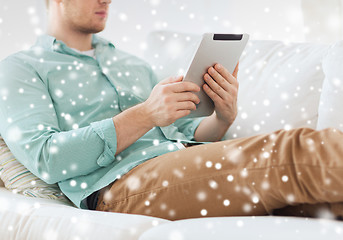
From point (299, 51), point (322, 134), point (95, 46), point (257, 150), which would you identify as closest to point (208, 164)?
point (257, 150)

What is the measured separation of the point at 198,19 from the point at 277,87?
905 mm

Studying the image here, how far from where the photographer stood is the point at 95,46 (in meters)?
1.44

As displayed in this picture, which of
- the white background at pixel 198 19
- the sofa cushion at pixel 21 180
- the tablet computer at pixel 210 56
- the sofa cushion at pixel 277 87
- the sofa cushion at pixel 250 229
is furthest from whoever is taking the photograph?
the white background at pixel 198 19

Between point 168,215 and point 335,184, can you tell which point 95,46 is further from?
point 335,184

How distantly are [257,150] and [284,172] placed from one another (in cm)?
8

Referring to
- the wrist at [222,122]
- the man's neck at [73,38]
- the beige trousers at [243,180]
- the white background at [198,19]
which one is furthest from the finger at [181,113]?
the white background at [198,19]

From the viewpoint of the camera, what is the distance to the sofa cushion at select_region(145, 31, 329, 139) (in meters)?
1.22

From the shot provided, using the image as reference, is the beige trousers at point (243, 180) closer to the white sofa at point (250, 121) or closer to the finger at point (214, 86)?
the white sofa at point (250, 121)

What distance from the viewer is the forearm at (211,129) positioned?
1255 millimetres

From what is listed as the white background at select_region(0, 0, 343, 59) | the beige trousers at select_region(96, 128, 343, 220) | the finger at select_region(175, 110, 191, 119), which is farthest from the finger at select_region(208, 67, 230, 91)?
the white background at select_region(0, 0, 343, 59)

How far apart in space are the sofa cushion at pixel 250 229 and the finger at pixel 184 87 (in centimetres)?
37

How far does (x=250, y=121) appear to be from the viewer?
129cm

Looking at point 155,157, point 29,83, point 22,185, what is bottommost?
point 22,185

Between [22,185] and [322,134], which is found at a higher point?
[322,134]
